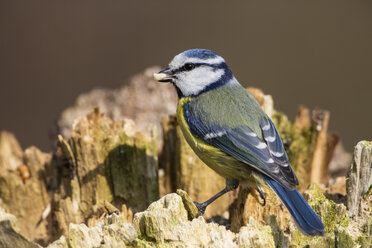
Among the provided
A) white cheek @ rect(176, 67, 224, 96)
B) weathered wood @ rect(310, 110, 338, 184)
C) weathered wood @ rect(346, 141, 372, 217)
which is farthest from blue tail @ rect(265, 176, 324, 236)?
weathered wood @ rect(310, 110, 338, 184)

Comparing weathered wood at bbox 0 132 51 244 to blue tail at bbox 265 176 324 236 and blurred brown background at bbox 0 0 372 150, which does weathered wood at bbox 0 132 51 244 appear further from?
blurred brown background at bbox 0 0 372 150

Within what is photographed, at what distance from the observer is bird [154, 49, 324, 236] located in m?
2.52

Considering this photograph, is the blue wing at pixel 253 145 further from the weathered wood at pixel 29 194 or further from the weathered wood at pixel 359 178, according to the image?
the weathered wood at pixel 29 194

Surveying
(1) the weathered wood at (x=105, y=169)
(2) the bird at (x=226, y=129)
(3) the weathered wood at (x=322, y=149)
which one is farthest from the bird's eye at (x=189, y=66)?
(3) the weathered wood at (x=322, y=149)

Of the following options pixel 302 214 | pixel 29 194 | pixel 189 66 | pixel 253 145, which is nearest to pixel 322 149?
pixel 253 145

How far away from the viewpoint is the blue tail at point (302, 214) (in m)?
2.06

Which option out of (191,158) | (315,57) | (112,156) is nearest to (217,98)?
(191,158)

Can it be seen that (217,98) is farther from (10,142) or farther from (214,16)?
(214,16)

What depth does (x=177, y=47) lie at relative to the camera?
6.36 metres

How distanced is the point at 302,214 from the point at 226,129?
731 millimetres

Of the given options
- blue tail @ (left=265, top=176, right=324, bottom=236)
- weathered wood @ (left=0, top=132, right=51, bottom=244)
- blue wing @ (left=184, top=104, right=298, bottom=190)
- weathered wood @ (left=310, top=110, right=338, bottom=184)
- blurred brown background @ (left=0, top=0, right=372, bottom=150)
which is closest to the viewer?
blue tail @ (left=265, top=176, right=324, bottom=236)

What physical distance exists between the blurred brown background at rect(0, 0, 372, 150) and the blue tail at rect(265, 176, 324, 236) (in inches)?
151

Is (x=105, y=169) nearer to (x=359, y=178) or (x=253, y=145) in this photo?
(x=253, y=145)

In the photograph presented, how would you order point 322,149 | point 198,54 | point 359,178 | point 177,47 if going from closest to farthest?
point 359,178 < point 198,54 < point 322,149 < point 177,47
